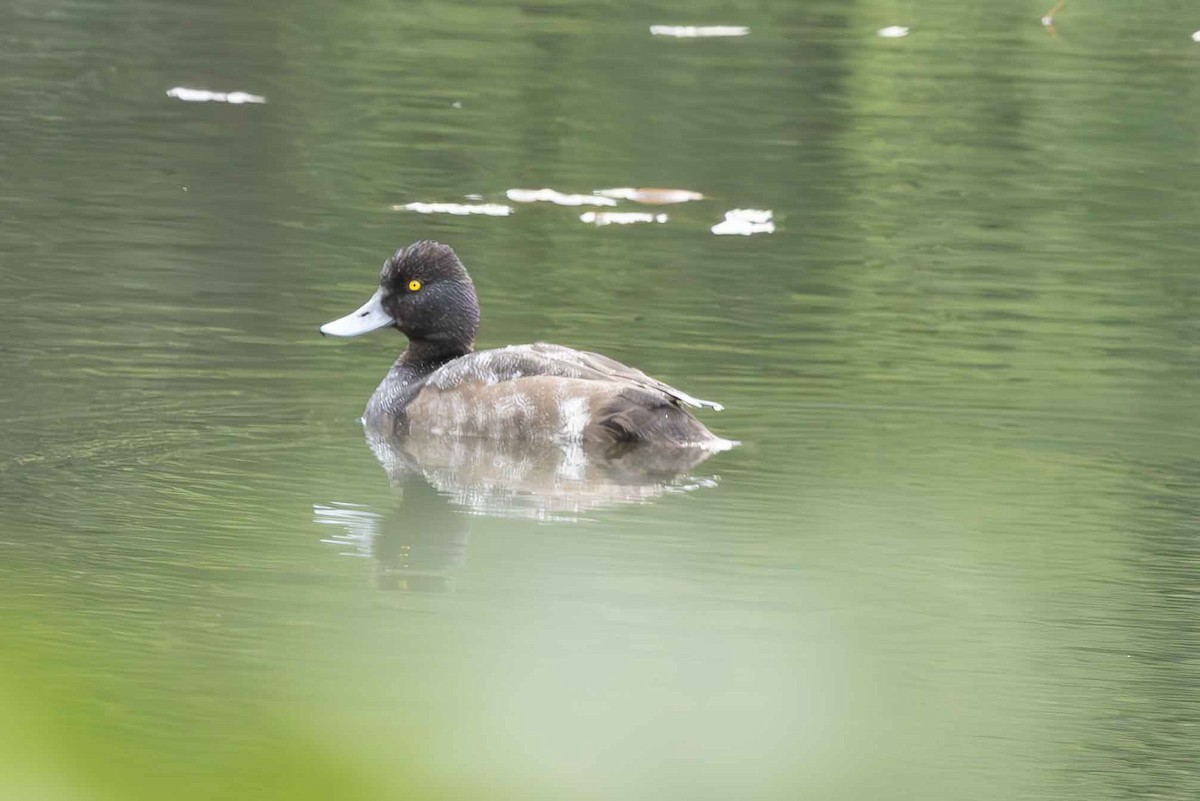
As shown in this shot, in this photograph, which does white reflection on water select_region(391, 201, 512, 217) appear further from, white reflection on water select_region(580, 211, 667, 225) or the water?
white reflection on water select_region(580, 211, 667, 225)

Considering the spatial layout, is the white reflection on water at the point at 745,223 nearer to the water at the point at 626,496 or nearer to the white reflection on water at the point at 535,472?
the water at the point at 626,496

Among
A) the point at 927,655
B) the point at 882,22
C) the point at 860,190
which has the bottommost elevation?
the point at 927,655

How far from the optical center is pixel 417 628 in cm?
568

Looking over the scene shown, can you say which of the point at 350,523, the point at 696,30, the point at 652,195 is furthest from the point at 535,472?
the point at 696,30

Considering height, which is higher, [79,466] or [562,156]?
[562,156]

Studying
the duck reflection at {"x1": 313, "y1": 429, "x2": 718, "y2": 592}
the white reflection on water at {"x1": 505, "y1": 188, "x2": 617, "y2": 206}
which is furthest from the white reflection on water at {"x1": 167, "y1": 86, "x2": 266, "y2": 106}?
the duck reflection at {"x1": 313, "y1": 429, "x2": 718, "y2": 592}

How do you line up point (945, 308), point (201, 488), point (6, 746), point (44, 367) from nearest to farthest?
point (6, 746), point (201, 488), point (44, 367), point (945, 308)

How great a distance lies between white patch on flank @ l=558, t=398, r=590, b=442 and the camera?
802 centimetres

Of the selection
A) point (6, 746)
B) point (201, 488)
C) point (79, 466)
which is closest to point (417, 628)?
point (201, 488)

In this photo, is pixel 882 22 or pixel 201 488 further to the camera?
pixel 882 22

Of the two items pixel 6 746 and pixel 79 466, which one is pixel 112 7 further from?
pixel 6 746

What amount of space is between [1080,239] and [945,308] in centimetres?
245

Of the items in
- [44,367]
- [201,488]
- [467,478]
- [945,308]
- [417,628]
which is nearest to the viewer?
[417,628]

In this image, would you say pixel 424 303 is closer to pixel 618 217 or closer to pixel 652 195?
pixel 618 217
